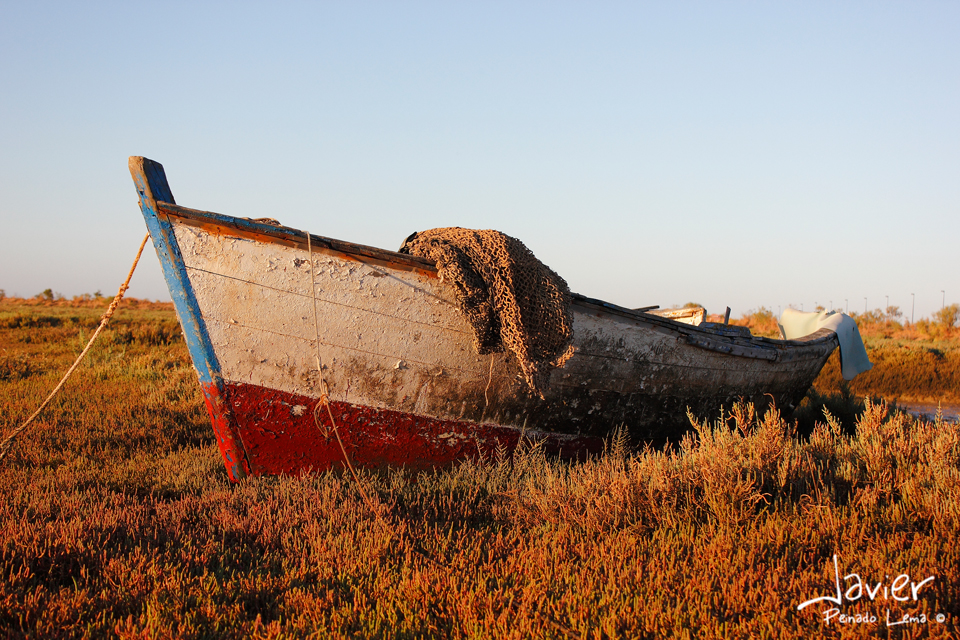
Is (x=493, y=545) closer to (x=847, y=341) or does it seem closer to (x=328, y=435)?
(x=328, y=435)

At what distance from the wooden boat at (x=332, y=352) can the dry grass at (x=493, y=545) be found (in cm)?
27

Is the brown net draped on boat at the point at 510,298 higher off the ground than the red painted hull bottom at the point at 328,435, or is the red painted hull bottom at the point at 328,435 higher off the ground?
the brown net draped on boat at the point at 510,298

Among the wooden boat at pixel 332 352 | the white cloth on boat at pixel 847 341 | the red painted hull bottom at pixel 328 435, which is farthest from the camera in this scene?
the white cloth on boat at pixel 847 341

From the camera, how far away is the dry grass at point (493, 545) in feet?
7.45

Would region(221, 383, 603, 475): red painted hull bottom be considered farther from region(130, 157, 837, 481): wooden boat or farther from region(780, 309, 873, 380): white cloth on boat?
region(780, 309, 873, 380): white cloth on boat

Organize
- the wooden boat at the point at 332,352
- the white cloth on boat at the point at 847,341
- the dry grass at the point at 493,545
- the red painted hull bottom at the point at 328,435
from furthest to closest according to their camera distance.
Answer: the white cloth on boat at the point at 847,341 < the red painted hull bottom at the point at 328,435 < the wooden boat at the point at 332,352 < the dry grass at the point at 493,545

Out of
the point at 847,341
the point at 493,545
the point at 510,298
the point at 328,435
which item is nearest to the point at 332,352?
the point at 328,435

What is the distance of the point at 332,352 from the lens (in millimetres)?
4121

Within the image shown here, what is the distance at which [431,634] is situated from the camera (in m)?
2.23

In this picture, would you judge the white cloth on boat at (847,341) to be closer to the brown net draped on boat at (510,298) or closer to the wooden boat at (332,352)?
the wooden boat at (332,352)

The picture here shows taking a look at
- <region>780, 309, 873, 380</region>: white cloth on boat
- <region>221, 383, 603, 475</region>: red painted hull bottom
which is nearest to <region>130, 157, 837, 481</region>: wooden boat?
<region>221, 383, 603, 475</region>: red painted hull bottom

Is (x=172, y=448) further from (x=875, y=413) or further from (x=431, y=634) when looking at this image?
(x=875, y=413)

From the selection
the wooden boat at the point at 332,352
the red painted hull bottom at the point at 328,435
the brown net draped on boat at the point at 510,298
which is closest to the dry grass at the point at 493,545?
the red painted hull bottom at the point at 328,435

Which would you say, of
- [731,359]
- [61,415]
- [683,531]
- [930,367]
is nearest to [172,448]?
[61,415]
